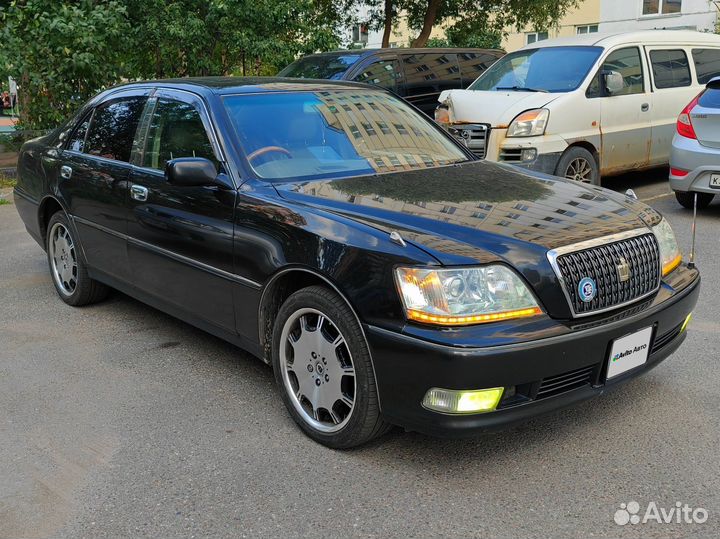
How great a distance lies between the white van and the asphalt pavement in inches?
150

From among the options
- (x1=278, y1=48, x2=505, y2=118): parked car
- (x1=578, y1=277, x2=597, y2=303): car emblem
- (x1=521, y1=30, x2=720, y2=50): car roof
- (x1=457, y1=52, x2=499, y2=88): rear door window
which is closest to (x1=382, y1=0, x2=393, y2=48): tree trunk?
(x1=457, y1=52, x2=499, y2=88): rear door window

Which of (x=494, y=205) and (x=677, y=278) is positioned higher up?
(x=494, y=205)

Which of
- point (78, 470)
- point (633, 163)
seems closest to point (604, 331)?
point (78, 470)

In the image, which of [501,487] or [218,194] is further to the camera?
[218,194]

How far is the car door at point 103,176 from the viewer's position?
4.79 m

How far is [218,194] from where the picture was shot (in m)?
3.91

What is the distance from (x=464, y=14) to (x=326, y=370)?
1942 centimetres

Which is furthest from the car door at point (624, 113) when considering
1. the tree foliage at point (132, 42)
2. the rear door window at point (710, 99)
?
the tree foliage at point (132, 42)

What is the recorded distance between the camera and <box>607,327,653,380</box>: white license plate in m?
3.19

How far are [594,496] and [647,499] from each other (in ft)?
0.65

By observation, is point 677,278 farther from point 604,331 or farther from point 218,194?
point 218,194

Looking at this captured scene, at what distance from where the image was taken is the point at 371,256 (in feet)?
10.2

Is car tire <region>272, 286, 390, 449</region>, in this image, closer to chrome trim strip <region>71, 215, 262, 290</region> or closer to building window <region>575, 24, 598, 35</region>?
chrome trim strip <region>71, 215, 262, 290</region>

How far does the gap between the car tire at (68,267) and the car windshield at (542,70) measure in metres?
5.32
